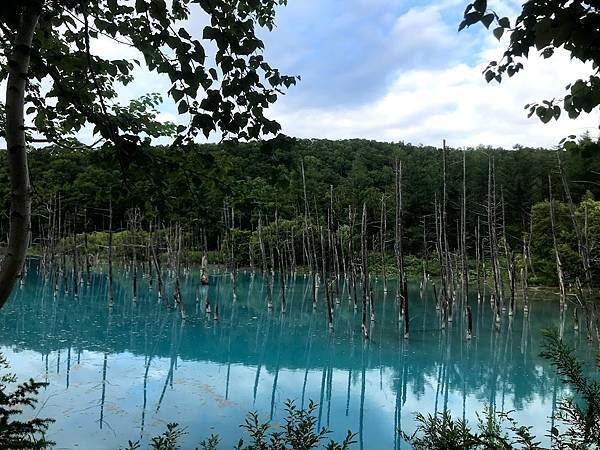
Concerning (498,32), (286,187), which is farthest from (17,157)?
(498,32)

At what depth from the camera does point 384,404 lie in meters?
9.95

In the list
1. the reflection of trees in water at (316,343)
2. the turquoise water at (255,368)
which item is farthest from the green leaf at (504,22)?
the reflection of trees in water at (316,343)

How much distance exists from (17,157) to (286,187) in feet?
3.66

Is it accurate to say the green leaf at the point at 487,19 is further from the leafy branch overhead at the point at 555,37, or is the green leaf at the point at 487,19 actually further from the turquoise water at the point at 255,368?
the turquoise water at the point at 255,368

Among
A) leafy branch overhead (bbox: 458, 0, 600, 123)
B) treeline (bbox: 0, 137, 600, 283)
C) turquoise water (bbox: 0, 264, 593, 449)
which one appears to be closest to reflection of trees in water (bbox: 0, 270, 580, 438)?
turquoise water (bbox: 0, 264, 593, 449)

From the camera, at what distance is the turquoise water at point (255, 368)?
8.62 meters

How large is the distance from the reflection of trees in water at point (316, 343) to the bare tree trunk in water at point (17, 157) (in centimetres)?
750

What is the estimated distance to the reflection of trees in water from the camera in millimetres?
11586

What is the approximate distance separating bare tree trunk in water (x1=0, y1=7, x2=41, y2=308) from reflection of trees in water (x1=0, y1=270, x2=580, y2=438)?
24.6 feet

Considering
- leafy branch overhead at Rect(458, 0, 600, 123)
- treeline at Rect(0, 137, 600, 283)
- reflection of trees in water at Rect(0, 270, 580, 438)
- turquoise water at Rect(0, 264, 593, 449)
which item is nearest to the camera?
leafy branch overhead at Rect(458, 0, 600, 123)

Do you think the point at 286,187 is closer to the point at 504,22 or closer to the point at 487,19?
the point at 487,19

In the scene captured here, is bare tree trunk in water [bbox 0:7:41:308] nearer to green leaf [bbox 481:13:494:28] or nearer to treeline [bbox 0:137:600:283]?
treeline [bbox 0:137:600:283]

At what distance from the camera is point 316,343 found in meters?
15.5

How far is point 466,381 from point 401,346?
3.05m
